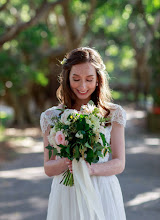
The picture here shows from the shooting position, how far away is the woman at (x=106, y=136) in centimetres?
265

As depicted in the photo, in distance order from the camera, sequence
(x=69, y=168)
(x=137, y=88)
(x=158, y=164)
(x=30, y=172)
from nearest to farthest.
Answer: (x=69, y=168) → (x=30, y=172) → (x=158, y=164) → (x=137, y=88)

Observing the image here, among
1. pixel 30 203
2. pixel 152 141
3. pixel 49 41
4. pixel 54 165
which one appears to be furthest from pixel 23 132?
pixel 54 165

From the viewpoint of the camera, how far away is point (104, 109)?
280 centimetres

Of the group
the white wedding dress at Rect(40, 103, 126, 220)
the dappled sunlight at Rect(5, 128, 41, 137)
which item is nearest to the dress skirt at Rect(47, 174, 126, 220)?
the white wedding dress at Rect(40, 103, 126, 220)

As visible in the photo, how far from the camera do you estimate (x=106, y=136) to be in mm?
2693

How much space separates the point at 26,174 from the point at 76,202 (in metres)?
6.07

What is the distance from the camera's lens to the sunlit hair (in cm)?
272

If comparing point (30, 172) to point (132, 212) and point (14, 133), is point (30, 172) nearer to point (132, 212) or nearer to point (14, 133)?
point (132, 212)

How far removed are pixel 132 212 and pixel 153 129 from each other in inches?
433

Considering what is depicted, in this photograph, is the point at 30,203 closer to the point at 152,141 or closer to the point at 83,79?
the point at 83,79

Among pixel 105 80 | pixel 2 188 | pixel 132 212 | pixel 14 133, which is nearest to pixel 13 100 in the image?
pixel 14 133

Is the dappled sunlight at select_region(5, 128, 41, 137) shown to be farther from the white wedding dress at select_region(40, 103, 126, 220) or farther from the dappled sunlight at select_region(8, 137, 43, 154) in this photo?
the white wedding dress at select_region(40, 103, 126, 220)

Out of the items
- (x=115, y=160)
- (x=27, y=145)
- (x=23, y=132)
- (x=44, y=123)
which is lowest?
(x=27, y=145)

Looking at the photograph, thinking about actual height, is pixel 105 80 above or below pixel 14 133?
above
